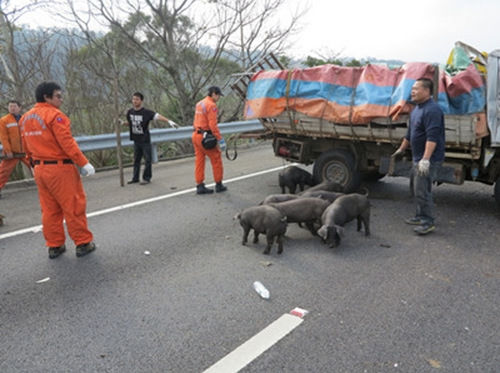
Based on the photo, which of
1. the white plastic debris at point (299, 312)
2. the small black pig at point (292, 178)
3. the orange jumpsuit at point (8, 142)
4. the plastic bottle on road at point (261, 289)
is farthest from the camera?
the small black pig at point (292, 178)

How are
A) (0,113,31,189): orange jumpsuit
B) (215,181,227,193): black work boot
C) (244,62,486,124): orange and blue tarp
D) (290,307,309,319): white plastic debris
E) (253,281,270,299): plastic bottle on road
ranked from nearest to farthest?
(290,307,309,319): white plastic debris → (253,281,270,299): plastic bottle on road → (244,62,486,124): orange and blue tarp → (0,113,31,189): orange jumpsuit → (215,181,227,193): black work boot

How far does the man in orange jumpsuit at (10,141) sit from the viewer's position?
23.2 feet

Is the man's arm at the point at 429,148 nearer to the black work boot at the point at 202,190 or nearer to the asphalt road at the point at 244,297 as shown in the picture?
the asphalt road at the point at 244,297

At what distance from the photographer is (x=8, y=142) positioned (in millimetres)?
7219

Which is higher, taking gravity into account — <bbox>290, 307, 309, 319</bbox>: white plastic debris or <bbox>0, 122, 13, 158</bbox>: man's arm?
<bbox>0, 122, 13, 158</bbox>: man's arm

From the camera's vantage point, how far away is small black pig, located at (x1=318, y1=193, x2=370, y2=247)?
15.6 feet

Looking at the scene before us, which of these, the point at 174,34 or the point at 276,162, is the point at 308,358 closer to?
the point at 276,162

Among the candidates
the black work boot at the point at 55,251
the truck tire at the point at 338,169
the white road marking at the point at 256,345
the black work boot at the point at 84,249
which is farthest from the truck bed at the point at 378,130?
the black work boot at the point at 55,251

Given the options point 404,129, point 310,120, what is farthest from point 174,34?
point 404,129

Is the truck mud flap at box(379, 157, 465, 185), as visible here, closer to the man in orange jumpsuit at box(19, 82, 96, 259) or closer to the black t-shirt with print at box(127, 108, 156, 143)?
the man in orange jumpsuit at box(19, 82, 96, 259)

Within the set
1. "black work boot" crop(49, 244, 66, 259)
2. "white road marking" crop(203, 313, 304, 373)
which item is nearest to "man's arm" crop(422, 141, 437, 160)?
"white road marking" crop(203, 313, 304, 373)

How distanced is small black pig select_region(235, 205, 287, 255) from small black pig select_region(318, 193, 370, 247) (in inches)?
19.5

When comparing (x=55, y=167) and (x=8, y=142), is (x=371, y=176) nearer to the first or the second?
(x=55, y=167)

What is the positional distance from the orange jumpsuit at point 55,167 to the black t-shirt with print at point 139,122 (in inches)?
170
